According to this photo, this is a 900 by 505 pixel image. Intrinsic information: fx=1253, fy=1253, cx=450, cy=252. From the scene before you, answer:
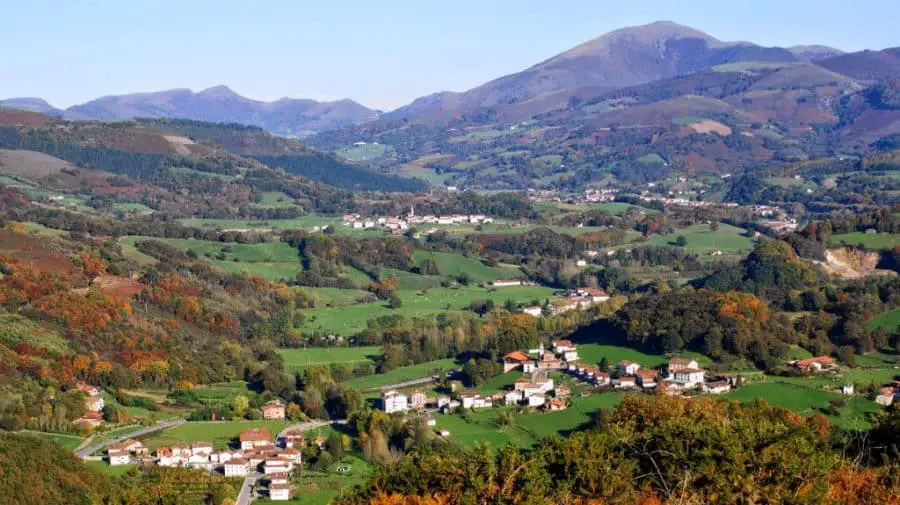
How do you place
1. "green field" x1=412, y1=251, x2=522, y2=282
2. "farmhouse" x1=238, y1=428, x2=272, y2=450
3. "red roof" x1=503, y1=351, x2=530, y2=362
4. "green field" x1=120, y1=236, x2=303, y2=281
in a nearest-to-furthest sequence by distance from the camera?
"farmhouse" x1=238, y1=428, x2=272, y2=450, "red roof" x1=503, y1=351, x2=530, y2=362, "green field" x1=120, y1=236, x2=303, y2=281, "green field" x1=412, y1=251, x2=522, y2=282

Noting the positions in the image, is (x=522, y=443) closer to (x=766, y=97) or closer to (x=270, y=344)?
(x=270, y=344)

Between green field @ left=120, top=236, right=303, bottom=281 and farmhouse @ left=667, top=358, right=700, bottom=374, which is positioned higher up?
farmhouse @ left=667, top=358, right=700, bottom=374

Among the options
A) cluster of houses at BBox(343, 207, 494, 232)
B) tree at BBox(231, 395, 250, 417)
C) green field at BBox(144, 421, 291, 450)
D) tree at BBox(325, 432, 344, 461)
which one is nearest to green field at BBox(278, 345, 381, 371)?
tree at BBox(231, 395, 250, 417)

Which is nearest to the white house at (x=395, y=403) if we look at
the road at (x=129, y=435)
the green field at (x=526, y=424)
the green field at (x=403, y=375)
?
the green field at (x=526, y=424)

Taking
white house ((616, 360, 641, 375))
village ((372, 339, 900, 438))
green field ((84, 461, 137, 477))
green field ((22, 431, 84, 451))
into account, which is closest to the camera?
green field ((84, 461, 137, 477))

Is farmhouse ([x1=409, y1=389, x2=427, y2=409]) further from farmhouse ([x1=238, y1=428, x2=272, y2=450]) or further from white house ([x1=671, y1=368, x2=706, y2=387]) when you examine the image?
white house ([x1=671, y1=368, x2=706, y2=387])

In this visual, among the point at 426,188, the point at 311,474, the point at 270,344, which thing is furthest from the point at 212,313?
the point at 426,188

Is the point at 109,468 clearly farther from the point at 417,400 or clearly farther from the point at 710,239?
the point at 710,239

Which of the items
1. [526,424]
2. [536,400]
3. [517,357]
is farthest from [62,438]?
[517,357]

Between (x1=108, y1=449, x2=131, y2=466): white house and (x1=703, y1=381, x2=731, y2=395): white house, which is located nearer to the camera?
(x1=108, y1=449, x2=131, y2=466): white house
